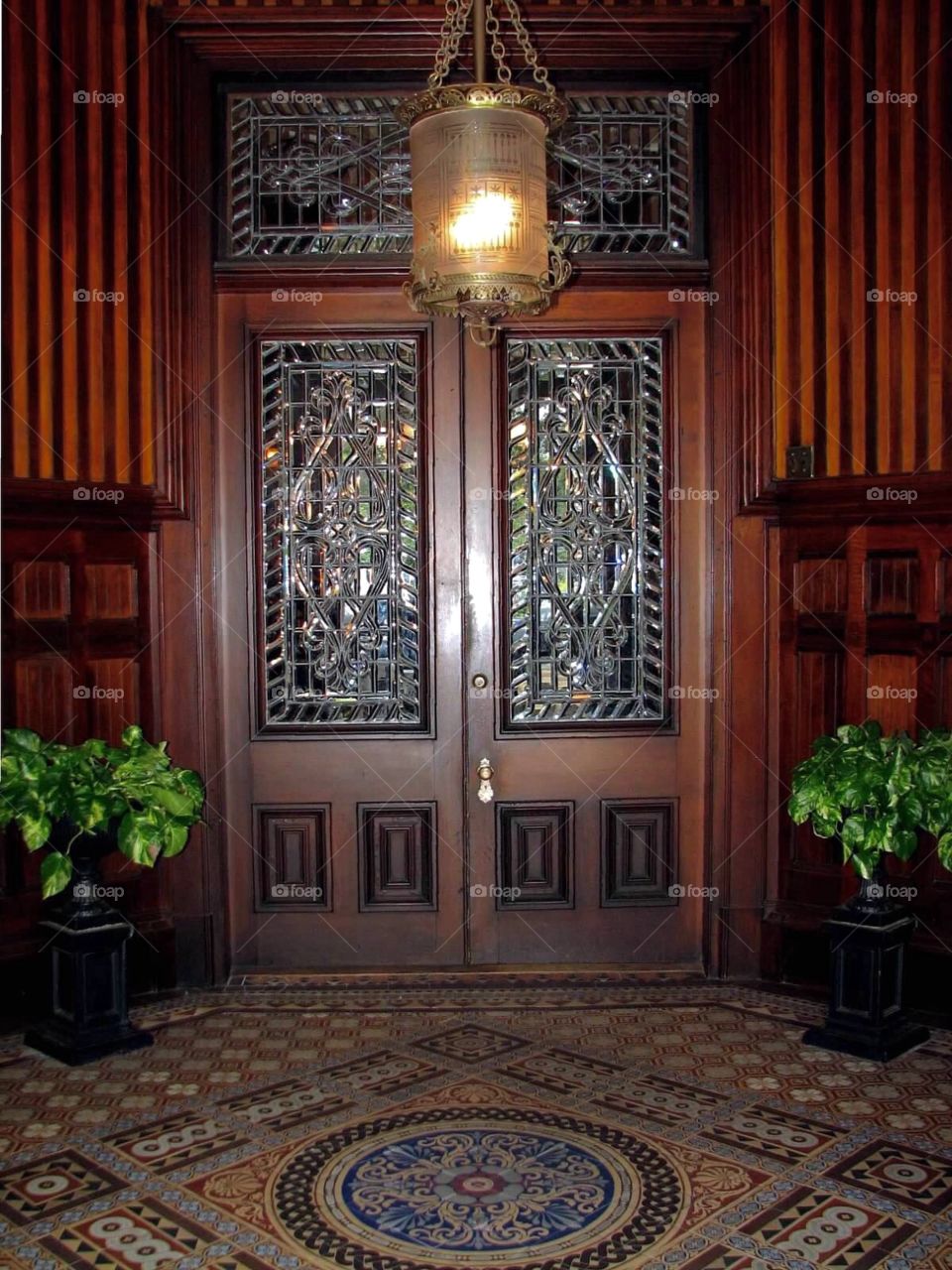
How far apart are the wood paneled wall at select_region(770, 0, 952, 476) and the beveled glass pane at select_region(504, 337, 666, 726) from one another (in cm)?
55

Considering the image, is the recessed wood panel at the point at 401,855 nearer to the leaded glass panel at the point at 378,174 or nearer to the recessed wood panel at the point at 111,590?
the recessed wood panel at the point at 111,590

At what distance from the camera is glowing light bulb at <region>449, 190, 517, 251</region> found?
2699 millimetres

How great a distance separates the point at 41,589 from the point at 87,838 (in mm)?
960

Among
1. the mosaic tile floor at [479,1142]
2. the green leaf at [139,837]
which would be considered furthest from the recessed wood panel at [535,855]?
the green leaf at [139,837]

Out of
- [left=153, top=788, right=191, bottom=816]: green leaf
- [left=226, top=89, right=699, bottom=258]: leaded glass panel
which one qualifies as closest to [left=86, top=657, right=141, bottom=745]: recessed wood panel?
[left=153, top=788, right=191, bottom=816]: green leaf

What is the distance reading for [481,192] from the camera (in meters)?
2.70

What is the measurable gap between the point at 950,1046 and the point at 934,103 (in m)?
3.14

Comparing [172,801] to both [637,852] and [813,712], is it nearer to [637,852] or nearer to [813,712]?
[637,852]

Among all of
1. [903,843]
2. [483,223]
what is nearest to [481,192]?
[483,223]

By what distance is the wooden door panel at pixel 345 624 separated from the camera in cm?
464

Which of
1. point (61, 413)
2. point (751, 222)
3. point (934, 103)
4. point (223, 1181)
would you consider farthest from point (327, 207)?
point (223, 1181)

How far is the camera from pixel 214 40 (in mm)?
4480

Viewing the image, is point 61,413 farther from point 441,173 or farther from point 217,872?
point 441,173

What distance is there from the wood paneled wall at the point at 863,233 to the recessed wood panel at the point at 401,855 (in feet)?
6.27
